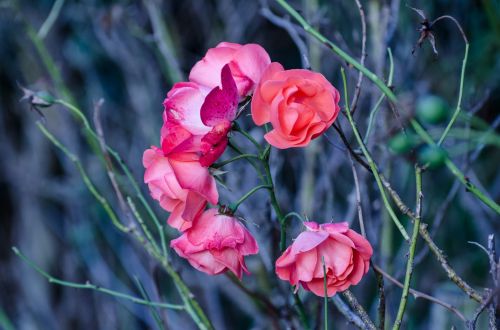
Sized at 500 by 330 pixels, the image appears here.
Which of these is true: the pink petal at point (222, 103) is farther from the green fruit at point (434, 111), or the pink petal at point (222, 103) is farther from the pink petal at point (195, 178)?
the green fruit at point (434, 111)

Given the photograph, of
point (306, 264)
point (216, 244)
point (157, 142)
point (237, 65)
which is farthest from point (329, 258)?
point (157, 142)

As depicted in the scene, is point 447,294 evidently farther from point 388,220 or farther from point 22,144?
point 22,144

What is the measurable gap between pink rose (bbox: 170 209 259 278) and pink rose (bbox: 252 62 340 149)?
0.12 m

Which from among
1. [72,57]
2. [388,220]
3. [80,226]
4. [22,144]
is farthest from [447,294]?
[22,144]

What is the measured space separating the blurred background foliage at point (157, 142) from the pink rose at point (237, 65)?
1.49ft

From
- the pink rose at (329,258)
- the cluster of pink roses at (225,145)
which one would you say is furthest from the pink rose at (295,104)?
the pink rose at (329,258)

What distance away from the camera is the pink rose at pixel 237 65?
2.58 feet

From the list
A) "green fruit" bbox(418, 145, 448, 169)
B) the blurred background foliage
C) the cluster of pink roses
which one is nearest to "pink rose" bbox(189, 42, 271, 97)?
the cluster of pink roses

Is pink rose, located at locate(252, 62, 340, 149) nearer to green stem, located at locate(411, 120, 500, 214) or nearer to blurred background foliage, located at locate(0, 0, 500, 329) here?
green stem, located at locate(411, 120, 500, 214)

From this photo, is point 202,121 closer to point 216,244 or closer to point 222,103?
point 222,103

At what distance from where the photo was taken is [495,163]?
2188 mm

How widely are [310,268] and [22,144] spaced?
222 centimetres

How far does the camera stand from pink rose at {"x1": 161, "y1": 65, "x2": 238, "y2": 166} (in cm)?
74

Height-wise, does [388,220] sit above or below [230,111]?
below
